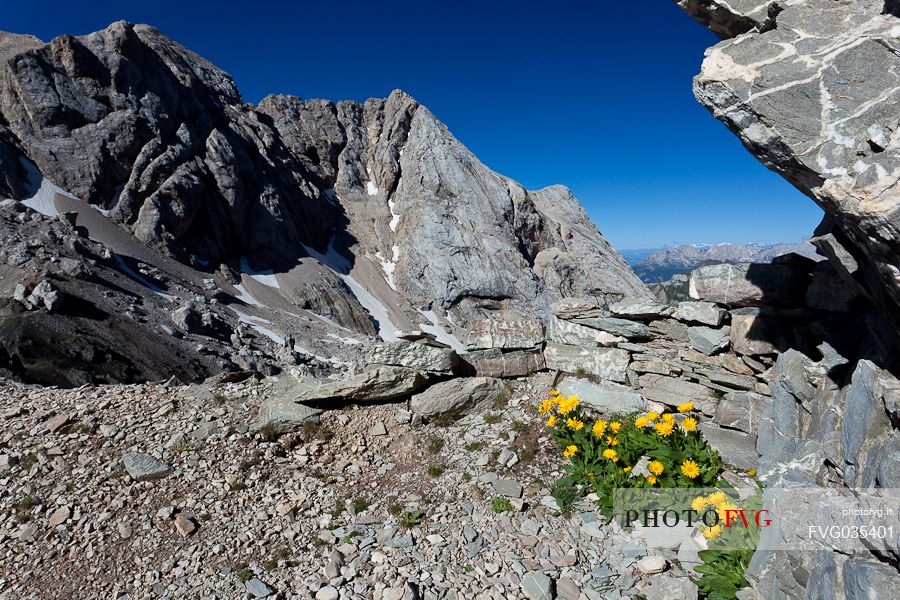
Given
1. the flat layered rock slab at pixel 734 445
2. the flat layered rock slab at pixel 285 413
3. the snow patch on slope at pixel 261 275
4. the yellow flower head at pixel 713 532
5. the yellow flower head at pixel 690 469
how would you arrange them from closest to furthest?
the yellow flower head at pixel 713 532 < the yellow flower head at pixel 690 469 < the flat layered rock slab at pixel 734 445 < the flat layered rock slab at pixel 285 413 < the snow patch on slope at pixel 261 275

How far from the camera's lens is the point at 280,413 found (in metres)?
10.0

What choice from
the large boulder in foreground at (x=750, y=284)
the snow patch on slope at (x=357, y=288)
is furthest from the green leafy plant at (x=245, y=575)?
the snow patch on slope at (x=357, y=288)

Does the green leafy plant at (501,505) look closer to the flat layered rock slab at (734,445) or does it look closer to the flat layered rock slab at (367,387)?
the flat layered rock slab at (367,387)

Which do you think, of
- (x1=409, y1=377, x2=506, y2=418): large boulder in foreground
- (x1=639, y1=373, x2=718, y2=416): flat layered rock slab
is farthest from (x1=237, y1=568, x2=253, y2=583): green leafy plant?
(x1=639, y1=373, x2=718, y2=416): flat layered rock slab

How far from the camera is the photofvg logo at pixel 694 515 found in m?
6.10

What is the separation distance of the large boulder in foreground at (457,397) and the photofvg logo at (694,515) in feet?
13.1

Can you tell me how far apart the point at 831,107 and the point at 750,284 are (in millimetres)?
4265

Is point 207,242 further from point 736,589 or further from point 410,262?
point 736,589

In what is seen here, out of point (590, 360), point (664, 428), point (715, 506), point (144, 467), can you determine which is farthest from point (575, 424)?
point (144, 467)

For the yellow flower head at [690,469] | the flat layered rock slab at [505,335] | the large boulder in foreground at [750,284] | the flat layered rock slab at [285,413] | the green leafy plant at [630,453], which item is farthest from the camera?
the flat layered rock slab at [505,335]

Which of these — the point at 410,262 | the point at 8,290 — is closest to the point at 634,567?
the point at 8,290

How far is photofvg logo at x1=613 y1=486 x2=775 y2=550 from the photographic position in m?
6.10

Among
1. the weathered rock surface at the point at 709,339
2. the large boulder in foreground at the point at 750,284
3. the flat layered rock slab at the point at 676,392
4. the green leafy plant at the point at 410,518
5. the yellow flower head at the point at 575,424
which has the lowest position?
the green leafy plant at the point at 410,518

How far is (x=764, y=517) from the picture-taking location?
6098 millimetres
